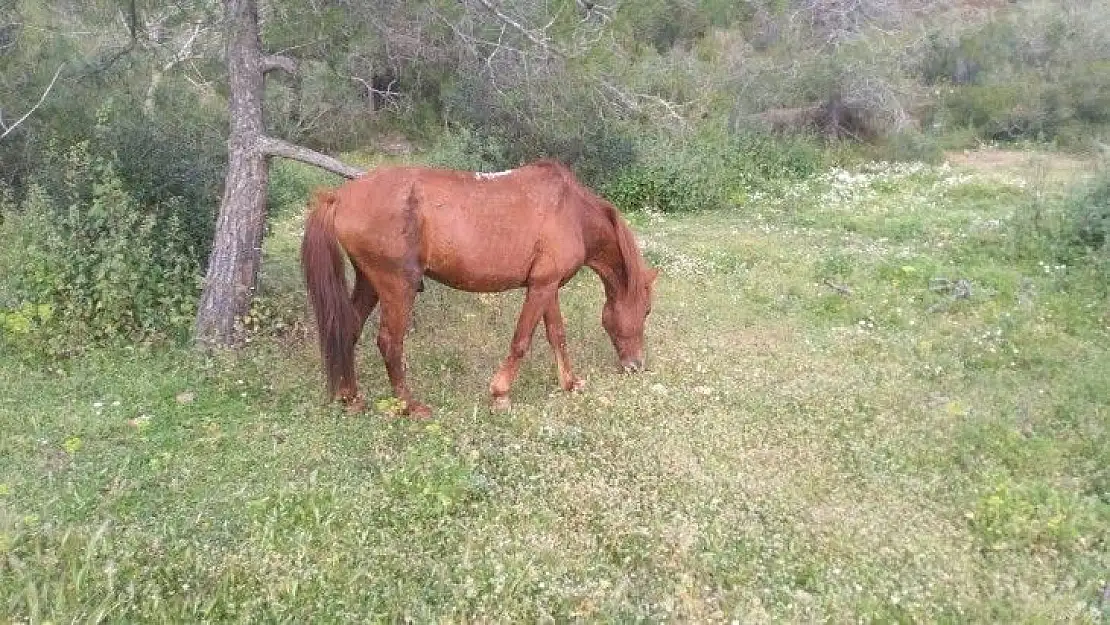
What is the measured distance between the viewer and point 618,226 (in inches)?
230

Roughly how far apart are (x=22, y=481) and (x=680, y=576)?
3.39m

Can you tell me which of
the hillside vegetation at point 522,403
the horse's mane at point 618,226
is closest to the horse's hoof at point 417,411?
the hillside vegetation at point 522,403

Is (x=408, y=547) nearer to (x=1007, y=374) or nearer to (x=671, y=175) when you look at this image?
(x=1007, y=374)

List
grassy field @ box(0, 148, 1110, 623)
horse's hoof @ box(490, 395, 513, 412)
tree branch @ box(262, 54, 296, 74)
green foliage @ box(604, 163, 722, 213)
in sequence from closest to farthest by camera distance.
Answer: grassy field @ box(0, 148, 1110, 623)
horse's hoof @ box(490, 395, 513, 412)
tree branch @ box(262, 54, 296, 74)
green foliage @ box(604, 163, 722, 213)

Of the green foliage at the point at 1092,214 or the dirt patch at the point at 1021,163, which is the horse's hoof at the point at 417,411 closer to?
the green foliage at the point at 1092,214

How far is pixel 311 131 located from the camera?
15445 millimetres

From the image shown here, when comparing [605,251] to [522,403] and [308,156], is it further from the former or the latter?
[308,156]

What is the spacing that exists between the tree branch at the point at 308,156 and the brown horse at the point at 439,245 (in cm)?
65

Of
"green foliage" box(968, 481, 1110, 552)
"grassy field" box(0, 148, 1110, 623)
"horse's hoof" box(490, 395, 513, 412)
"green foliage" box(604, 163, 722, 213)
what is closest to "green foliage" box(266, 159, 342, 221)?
"grassy field" box(0, 148, 1110, 623)

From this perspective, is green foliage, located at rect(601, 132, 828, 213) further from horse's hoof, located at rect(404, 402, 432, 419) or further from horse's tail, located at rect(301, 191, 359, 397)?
horse's tail, located at rect(301, 191, 359, 397)

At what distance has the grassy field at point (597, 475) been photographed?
11.8 ft

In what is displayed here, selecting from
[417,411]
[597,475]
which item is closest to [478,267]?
[417,411]

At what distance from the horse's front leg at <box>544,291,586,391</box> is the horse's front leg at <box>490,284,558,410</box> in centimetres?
17

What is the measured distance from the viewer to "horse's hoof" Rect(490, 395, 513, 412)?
5481 millimetres
